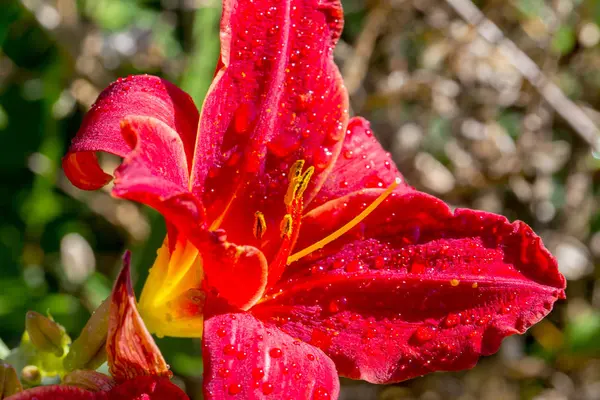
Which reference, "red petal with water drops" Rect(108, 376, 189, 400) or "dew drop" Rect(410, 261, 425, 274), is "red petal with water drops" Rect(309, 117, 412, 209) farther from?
"red petal with water drops" Rect(108, 376, 189, 400)

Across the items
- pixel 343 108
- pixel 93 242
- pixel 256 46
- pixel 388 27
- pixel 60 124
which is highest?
pixel 256 46

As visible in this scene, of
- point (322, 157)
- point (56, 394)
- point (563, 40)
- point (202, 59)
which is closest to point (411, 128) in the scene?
point (563, 40)

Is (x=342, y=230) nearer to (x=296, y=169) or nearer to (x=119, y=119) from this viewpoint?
(x=296, y=169)

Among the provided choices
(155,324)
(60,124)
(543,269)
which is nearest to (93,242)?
(60,124)

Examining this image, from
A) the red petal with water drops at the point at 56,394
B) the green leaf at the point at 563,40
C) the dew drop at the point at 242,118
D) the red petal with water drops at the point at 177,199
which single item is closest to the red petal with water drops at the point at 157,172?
the red petal with water drops at the point at 177,199

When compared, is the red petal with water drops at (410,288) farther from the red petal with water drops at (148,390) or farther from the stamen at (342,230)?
the red petal with water drops at (148,390)

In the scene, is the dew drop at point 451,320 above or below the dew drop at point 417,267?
below

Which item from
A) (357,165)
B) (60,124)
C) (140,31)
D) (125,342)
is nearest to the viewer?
(125,342)

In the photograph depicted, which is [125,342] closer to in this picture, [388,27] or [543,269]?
[543,269]
